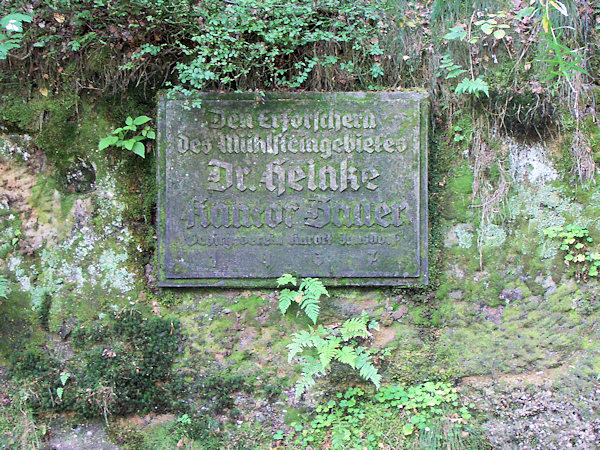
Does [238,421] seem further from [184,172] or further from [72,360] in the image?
[184,172]

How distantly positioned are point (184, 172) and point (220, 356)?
1.33 meters

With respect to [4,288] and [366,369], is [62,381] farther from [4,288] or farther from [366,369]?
[366,369]

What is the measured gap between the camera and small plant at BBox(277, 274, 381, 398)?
337cm

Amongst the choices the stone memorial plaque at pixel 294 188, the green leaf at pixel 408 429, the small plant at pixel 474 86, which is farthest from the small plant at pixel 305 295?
the small plant at pixel 474 86

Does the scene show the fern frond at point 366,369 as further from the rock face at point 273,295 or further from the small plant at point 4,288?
the small plant at point 4,288

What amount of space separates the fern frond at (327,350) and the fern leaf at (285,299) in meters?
0.35

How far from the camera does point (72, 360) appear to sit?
360 centimetres

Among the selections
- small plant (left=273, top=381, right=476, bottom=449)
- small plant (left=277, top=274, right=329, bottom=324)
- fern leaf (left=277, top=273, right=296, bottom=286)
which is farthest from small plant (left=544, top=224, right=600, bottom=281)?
fern leaf (left=277, top=273, right=296, bottom=286)

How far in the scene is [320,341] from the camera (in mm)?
3426

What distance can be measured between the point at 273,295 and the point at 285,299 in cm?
21

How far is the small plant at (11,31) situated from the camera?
124 inches

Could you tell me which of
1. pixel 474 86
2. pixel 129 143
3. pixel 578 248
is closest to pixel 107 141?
pixel 129 143

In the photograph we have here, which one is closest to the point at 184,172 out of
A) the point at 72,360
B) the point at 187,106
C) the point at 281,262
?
the point at 187,106

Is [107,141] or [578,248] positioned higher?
[107,141]
